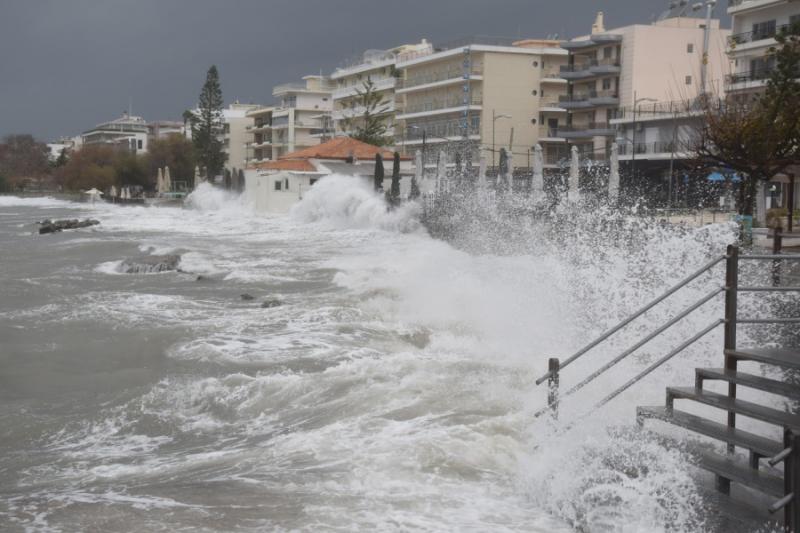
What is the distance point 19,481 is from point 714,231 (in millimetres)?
18909

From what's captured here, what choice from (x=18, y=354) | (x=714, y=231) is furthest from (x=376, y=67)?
(x=18, y=354)

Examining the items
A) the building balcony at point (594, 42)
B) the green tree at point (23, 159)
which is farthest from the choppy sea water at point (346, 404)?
the green tree at point (23, 159)

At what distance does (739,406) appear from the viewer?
5934 millimetres

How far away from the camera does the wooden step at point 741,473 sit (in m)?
5.31

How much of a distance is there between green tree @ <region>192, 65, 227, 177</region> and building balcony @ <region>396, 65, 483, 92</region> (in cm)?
2221

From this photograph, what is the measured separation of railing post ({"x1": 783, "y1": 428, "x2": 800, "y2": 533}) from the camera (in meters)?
4.43

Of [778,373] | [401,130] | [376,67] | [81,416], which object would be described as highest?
[376,67]

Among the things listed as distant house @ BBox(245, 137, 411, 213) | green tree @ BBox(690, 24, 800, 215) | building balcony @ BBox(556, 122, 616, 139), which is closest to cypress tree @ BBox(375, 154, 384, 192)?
distant house @ BBox(245, 137, 411, 213)

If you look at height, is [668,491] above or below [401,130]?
below

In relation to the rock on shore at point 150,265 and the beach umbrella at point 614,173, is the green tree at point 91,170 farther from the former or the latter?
the rock on shore at point 150,265

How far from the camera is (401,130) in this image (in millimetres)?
76750

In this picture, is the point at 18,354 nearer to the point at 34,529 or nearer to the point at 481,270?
the point at 34,529

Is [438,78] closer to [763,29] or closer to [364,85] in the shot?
[364,85]

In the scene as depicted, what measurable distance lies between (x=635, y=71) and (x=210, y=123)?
4715 centimetres
